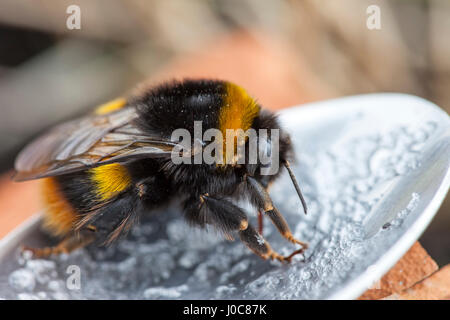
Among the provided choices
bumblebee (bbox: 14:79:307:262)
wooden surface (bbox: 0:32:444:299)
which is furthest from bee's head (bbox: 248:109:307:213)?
wooden surface (bbox: 0:32:444:299)

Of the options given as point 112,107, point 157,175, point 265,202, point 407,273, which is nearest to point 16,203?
point 112,107

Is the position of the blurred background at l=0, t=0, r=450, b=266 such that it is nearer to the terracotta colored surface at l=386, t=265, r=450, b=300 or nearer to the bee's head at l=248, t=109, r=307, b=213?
the bee's head at l=248, t=109, r=307, b=213

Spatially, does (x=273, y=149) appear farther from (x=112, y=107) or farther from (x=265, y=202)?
(x=112, y=107)

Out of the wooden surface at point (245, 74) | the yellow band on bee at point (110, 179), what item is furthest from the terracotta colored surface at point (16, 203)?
the yellow band on bee at point (110, 179)
